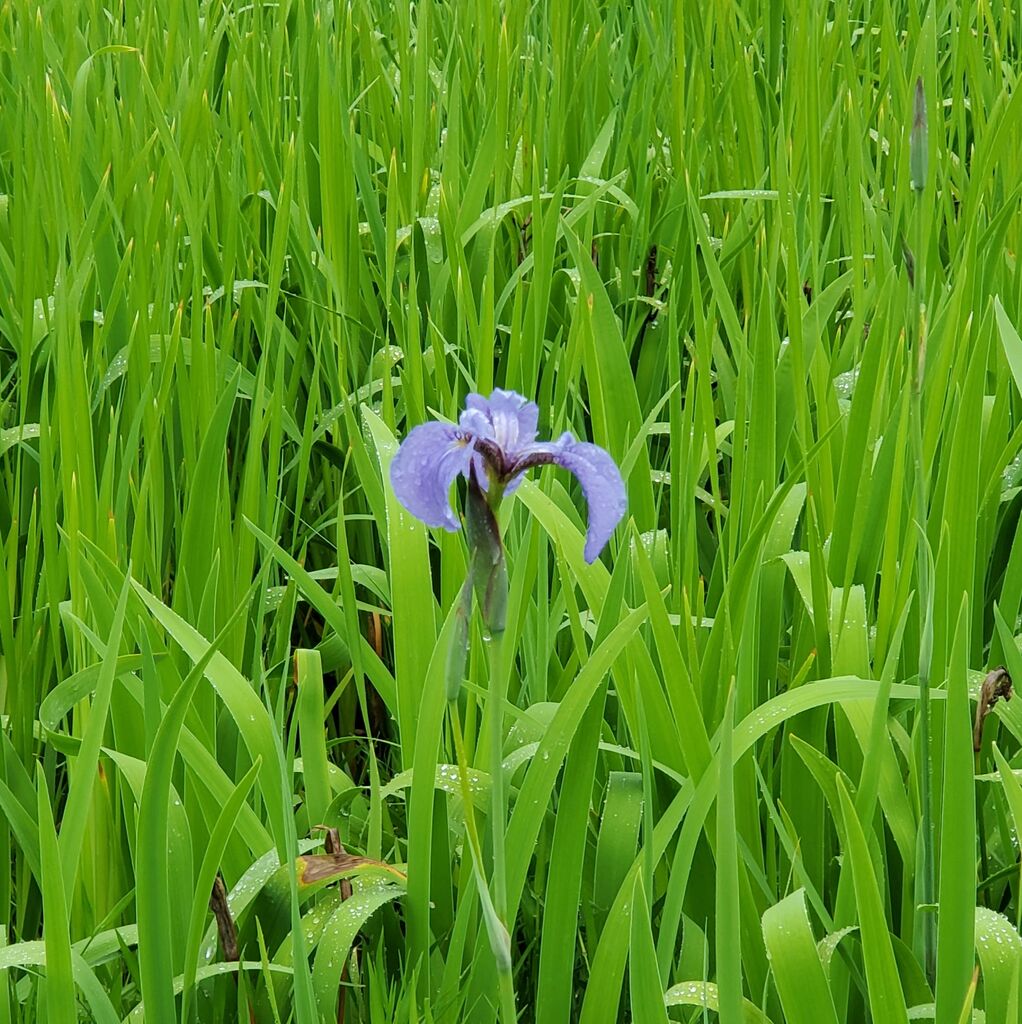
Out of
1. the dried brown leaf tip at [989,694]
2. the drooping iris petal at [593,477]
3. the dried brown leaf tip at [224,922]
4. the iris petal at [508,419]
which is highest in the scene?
the iris petal at [508,419]

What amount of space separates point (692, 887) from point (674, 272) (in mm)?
732

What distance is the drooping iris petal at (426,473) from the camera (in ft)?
1.58

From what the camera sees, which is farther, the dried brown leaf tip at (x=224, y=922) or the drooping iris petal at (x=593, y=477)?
the dried brown leaf tip at (x=224, y=922)

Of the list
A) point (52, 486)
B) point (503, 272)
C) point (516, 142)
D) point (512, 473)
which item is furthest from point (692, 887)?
point (516, 142)

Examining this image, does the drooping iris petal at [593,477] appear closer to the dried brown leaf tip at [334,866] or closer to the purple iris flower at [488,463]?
the purple iris flower at [488,463]

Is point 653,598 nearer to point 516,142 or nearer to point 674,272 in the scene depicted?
point 674,272

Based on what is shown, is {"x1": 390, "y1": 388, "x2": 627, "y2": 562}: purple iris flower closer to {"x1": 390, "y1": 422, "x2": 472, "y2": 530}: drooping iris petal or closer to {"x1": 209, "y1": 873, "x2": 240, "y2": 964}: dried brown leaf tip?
{"x1": 390, "y1": 422, "x2": 472, "y2": 530}: drooping iris petal

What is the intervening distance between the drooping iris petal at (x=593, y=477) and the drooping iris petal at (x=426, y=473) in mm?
33

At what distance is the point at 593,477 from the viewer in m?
0.49

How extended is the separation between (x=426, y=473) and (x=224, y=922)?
15.7 inches

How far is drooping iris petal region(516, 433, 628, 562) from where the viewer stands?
487mm

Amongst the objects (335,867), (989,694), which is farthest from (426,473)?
(989,694)

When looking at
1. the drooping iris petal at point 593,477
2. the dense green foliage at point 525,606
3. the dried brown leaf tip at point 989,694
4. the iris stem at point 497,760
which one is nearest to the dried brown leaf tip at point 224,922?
the dense green foliage at point 525,606

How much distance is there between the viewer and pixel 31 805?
3.03 ft
